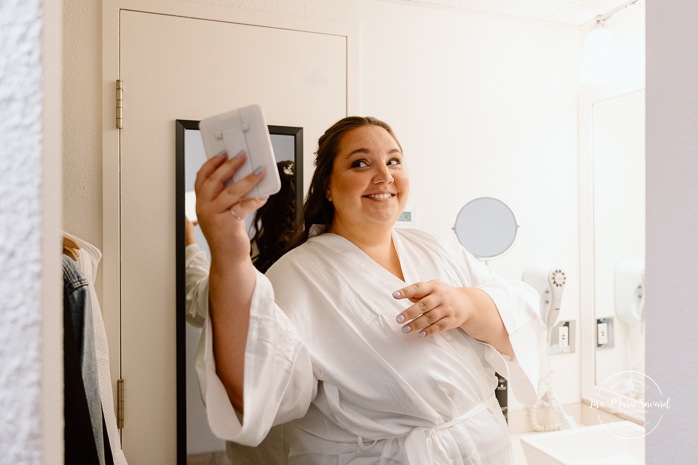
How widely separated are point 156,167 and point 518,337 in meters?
0.88

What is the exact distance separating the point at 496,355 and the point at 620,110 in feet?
3.61

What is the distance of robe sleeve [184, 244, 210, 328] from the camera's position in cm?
125

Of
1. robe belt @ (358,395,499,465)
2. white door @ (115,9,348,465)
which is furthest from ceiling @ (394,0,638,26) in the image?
robe belt @ (358,395,499,465)

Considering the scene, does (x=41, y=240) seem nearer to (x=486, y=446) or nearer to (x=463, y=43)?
(x=486, y=446)

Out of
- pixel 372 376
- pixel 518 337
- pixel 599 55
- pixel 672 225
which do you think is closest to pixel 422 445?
pixel 372 376

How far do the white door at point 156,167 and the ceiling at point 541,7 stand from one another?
57cm

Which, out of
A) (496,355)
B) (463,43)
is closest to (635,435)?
(496,355)

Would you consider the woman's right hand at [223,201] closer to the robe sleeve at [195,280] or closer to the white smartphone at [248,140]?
the white smartphone at [248,140]

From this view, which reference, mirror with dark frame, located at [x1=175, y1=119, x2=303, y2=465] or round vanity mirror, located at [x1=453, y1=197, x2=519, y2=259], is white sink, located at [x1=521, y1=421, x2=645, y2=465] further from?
mirror with dark frame, located at [x1=175, y1=119, x2=303, y2=465]

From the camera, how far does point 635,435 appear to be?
1393mm

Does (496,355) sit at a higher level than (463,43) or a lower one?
lower

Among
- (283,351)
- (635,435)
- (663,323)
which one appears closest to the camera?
(663,323)

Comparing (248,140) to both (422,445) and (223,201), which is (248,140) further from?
(422,445)

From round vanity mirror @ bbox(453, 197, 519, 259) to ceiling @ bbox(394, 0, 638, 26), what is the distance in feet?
1.89
